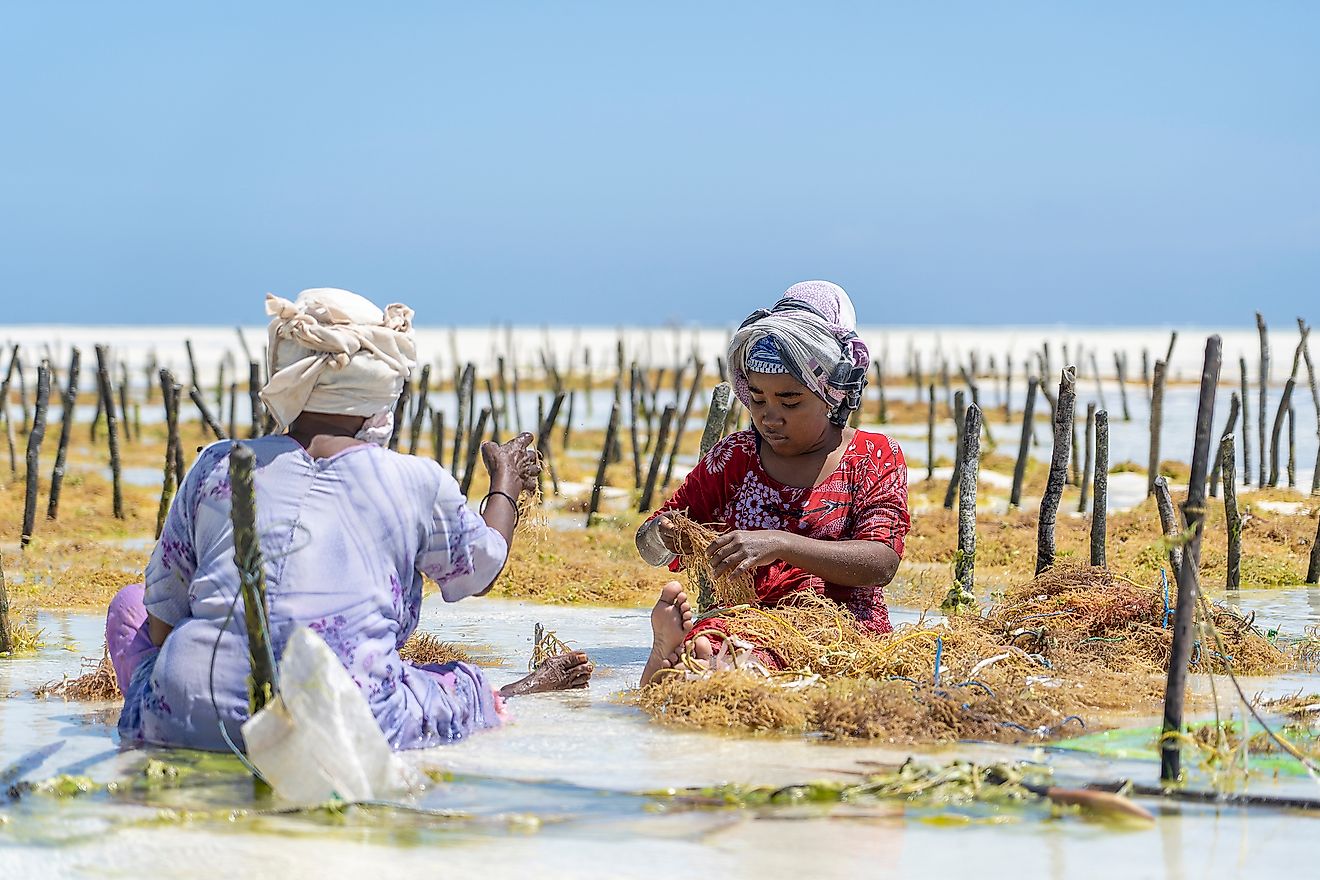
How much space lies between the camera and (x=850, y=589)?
519cm

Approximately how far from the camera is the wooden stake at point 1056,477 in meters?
6.77

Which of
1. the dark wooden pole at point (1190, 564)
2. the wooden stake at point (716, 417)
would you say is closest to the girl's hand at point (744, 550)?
the dark wooden pole at point (1190, 564)

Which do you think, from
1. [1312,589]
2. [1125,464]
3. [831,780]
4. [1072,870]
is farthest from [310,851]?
[1125,464]

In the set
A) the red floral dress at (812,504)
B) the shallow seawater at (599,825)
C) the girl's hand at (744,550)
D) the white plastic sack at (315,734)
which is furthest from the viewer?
the red floral dress at (812,504)

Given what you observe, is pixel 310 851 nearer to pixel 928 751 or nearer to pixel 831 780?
pixel 831 780

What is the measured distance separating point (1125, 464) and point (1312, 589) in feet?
26.2

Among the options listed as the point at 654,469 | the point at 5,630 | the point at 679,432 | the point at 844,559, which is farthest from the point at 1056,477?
the point at 679,432

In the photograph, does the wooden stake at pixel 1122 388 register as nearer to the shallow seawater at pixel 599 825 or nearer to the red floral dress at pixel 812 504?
the red floral dress at pixel 812 504

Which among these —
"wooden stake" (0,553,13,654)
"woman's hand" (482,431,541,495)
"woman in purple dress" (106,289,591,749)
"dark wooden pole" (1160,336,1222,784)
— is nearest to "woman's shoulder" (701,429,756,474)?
"woman's hand" (482,431,541,495)

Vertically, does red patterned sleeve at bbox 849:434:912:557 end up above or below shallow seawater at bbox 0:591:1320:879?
above

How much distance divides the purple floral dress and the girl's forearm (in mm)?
1130

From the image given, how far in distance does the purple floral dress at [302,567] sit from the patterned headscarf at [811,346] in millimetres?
1265

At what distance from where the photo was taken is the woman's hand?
4344 millimetres

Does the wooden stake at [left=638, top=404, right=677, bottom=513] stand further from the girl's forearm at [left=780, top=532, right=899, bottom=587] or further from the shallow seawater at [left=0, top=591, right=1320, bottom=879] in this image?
the shallow seawater at [left=0, top=591, right=1320, bottom=879]
